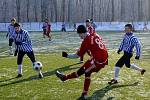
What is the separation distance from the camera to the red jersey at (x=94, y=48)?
10.1 meters

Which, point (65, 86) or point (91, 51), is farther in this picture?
point (65, 86)

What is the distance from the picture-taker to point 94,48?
401 inches

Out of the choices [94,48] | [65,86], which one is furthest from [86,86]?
[65,86]

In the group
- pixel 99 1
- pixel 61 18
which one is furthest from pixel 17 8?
pixel 99 1

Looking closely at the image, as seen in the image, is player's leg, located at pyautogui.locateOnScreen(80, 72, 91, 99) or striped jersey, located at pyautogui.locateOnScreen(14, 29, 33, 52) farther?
striped jersey, located at pyautogui.locateOnScreen(14, 29, 33, 52)

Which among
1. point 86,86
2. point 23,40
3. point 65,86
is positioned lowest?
point 65,86

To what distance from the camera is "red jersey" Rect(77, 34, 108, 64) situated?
10.1 m

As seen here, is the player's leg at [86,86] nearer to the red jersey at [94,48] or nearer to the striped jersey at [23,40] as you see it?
the red jersey at [94,48]

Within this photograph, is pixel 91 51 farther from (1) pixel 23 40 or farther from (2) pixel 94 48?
(1) pixel 23 40

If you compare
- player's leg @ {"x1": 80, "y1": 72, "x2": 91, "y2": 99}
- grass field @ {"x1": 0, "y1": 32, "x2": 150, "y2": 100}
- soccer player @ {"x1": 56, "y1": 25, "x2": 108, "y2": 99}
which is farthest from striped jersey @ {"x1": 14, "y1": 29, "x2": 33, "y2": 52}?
player's leg @ {"x1": 80, "y1": 72, "x2": 91, "y2": 99}

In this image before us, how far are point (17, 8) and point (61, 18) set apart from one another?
6753mm

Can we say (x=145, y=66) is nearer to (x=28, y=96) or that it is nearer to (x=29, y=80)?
(x=29, y=80)

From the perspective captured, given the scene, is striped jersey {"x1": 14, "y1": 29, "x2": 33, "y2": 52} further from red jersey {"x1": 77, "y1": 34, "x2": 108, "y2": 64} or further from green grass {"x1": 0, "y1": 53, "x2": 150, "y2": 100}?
red jersey {"x1": 77, "y1": 34, "x2": 108, "y2": 64}

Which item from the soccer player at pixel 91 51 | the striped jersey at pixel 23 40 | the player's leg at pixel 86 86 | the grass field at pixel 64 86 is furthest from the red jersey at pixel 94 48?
the striped jersey at pixel 23 40
